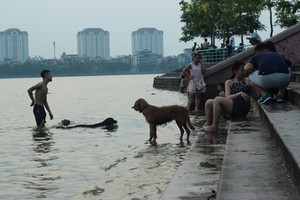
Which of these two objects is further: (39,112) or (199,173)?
(39,112)

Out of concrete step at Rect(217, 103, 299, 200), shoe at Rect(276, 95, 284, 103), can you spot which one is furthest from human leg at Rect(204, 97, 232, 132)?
concrete step at Rect(217, 103, 299, 200)

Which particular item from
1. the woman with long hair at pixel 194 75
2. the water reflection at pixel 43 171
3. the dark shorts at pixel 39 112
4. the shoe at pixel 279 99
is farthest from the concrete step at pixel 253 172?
the woman with long hair at pixel 194 75

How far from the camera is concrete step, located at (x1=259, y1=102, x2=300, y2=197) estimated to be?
4348mm

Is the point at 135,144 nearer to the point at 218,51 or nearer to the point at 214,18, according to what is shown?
the point at 218,51

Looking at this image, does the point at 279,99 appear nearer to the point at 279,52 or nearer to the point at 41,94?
the point at 41,94

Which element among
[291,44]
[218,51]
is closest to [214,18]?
[218,51]

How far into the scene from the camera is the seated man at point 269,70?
8969 millimetres

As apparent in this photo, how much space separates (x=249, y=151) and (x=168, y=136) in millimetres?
5513

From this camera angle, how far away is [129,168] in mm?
7805

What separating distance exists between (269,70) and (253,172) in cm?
431

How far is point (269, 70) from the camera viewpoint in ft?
29.3

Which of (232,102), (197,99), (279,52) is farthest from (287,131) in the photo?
(279,52)

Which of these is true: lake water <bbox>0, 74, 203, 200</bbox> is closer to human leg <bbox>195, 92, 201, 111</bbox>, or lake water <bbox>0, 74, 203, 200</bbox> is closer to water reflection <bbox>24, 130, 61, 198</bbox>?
water reflection <bbox>24, 130, 61, 198</bbox>

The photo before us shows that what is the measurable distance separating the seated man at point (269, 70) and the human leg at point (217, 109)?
2.18 ft
